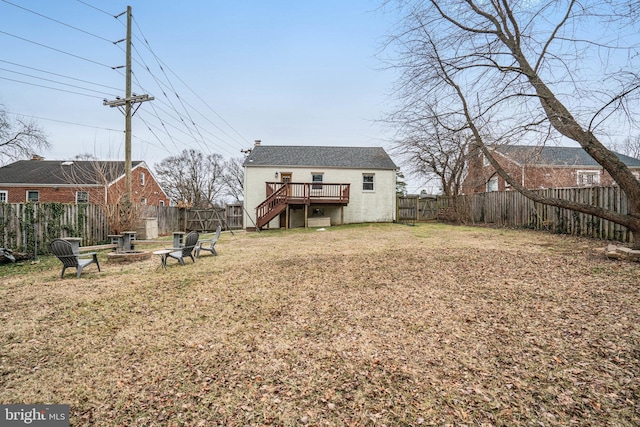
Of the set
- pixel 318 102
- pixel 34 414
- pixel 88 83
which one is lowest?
pixel 34 414

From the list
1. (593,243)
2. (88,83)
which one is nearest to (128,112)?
(88,83)

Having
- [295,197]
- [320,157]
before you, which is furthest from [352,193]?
[295,197]

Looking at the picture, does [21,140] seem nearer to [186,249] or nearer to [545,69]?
[186,249]

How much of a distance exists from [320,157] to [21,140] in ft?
67.7

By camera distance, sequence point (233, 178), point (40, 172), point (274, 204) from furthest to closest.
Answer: point (233, 178) < point (40, 172) < point (274, 204)

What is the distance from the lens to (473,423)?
6.44ft

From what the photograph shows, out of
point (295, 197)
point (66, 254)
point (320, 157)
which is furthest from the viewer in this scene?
point (320, 157)

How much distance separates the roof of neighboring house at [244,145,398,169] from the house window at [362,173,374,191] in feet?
1.86

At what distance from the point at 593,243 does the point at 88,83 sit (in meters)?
19.1

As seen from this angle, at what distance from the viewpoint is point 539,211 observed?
12031mm

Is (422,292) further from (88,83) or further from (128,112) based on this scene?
(88,83)

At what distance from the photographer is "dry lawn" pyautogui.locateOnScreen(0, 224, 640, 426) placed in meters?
2.15

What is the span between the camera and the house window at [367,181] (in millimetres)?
19375

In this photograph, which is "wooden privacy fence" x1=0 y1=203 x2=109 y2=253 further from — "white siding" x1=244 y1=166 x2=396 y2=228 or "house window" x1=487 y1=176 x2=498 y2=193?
"house window" x1=487 y1=176 x2=498 y2=193
